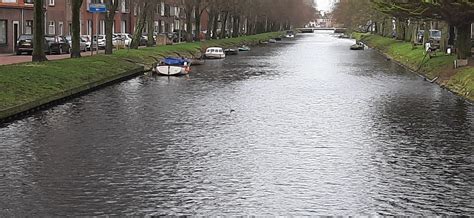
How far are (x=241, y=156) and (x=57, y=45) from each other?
1661 inches

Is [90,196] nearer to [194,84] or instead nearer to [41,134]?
[41,134]

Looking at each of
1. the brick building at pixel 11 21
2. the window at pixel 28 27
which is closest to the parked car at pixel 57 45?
the brick building at pixel 11 21

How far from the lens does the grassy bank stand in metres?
24.9

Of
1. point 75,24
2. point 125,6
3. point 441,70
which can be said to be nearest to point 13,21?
point 75,24

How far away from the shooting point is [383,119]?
23219 mm

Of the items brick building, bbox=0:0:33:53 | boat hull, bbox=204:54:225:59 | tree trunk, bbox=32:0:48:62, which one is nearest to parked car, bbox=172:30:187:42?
boat hull, bbox=204:54:225:59

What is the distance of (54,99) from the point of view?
2717 cm

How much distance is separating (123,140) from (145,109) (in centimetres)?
715

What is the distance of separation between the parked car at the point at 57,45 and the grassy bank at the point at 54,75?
29.4ft

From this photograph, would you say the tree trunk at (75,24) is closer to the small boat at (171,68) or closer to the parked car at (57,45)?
the small boat at (171,68)

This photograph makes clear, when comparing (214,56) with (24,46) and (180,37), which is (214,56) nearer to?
(24,46)

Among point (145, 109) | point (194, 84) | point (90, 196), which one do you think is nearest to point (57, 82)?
point (145, 109)

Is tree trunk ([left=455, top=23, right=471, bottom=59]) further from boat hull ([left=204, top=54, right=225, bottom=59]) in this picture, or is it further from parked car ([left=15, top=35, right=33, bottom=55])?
parked car ([left=15, top=35, right=33, bottom=55])

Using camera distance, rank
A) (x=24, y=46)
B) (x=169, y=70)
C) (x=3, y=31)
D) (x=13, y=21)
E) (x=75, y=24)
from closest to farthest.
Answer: (x=75, y=24) < (x=169, y=70) < (x=24, y=46) < (x=3, y=31) < (x=13, y=21)
